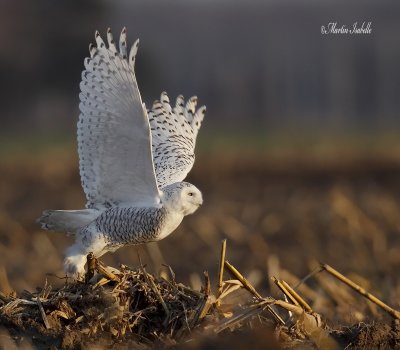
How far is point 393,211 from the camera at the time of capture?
1446cm

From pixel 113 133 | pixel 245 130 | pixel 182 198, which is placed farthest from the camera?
pixel 245 130

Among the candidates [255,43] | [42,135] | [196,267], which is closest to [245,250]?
[196,267]

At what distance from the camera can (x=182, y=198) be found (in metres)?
6.94

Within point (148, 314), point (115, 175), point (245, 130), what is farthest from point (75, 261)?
point (245, 130)

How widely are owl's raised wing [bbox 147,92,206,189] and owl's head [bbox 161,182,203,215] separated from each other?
81cm

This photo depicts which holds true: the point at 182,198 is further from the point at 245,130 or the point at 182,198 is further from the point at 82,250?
the point at 245,130

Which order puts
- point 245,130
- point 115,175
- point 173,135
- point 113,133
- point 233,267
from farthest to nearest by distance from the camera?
point 245,130 → point 173,135 → point 115,175 → point 113,133 → point 233,267

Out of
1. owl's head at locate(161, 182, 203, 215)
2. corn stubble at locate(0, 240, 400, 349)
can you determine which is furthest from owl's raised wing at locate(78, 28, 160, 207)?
corn stubble at locate(0, 240, 400, 349)

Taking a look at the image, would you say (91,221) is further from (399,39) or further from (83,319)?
(399,39)

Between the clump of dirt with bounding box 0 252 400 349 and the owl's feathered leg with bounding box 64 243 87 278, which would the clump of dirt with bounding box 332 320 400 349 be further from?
the owl's feathered leg with bounding box 64 243 87 278

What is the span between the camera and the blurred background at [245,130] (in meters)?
11.9

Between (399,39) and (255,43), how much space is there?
1487 cm

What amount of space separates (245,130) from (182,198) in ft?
125

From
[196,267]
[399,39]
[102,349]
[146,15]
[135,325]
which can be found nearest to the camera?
[102,349]
